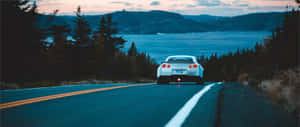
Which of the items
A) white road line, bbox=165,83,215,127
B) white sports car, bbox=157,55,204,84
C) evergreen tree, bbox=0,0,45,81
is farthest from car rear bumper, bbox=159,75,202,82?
evergreen tree, bbox=0,0,45,81

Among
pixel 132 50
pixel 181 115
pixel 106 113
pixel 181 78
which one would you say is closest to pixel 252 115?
pixel 181 115

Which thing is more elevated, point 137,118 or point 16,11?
point 16,11

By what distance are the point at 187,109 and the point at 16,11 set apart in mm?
33855

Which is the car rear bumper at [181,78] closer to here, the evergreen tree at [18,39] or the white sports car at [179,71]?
the white sports car at [179,71]

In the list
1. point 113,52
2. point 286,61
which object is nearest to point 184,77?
point 286,61

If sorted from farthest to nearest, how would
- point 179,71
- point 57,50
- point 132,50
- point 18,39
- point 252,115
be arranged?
point 132,50 → point 57,50 → point 18,39 → point 179,71 → point 252,115

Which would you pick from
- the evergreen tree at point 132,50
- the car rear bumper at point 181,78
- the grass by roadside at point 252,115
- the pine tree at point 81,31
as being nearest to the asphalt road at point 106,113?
the grass by roadside at point 252,115

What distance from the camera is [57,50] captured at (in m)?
64.9

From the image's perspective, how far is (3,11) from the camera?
36.2 m

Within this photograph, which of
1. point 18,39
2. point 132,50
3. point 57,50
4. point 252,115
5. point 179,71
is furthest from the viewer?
point 132,50

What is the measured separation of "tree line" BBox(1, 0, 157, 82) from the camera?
3581cm

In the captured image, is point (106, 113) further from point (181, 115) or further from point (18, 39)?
point (18, 39)

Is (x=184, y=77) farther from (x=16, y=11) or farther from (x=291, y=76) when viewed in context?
(x=16, y=11)

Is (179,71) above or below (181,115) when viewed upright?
above
